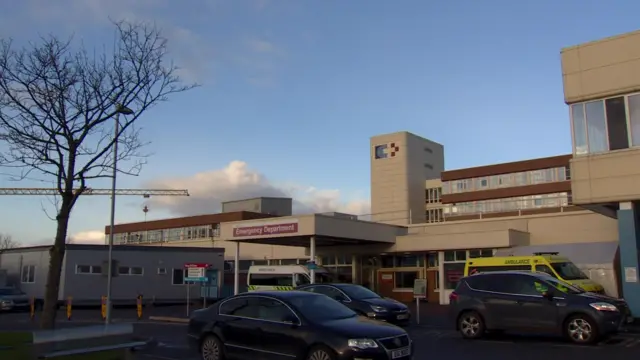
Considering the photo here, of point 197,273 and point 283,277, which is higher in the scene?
point 197,273

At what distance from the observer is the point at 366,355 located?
9680 millimetres

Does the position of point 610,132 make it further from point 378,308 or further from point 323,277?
point 323,277

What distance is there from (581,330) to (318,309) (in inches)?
300

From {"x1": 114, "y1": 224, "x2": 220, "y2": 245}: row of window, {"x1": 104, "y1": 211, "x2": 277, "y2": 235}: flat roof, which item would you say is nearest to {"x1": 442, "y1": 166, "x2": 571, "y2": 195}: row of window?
{"x1": 104, "y1": 211, "x2": 277, "y2": 235}: flat roof

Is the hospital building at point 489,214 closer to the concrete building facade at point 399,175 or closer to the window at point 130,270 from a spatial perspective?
the concrete building facade at point 399,175

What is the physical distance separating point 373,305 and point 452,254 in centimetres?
1740

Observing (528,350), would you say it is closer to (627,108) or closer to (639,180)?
(639,180)

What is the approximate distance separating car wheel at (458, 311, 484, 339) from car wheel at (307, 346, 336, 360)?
7889 millimetres

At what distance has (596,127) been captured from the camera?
22.0 metres

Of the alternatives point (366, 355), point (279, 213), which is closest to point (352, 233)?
point (366, 355)

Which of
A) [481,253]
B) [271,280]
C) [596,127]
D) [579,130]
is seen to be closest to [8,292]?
[271,280]

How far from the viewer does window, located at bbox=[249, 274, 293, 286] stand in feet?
107

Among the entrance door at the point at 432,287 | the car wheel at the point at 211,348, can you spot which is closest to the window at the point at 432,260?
the entrance door at the point at 432,287

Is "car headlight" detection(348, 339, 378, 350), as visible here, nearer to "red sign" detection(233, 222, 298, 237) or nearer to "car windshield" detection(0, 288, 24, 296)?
"red sign" detection(233, 222, 298, 237)
